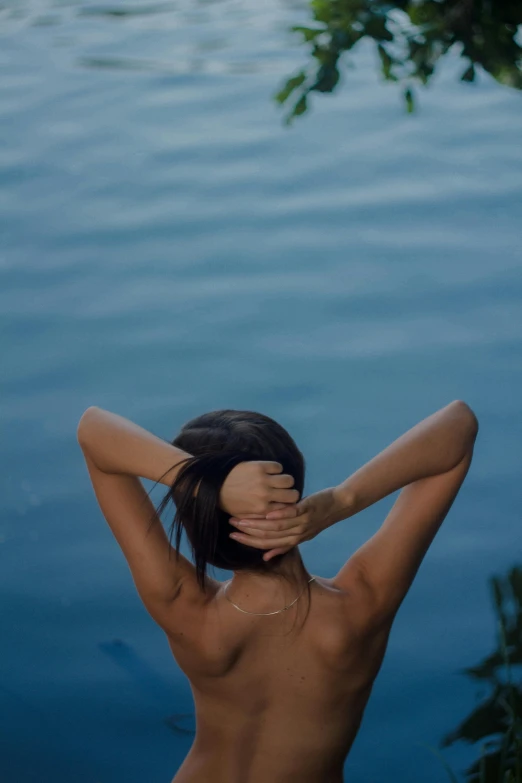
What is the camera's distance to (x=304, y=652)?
4.54 ft

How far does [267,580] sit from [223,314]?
3.44 m

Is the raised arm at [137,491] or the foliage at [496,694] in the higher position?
the raised arm at [137,491]

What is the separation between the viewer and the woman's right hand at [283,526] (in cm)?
124

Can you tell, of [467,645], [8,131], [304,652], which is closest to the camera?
[304,652]

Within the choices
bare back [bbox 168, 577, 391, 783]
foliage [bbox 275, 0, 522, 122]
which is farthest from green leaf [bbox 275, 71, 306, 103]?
bare back [bbox 168, 577, 391, 783]

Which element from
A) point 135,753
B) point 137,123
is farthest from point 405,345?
point 137,123

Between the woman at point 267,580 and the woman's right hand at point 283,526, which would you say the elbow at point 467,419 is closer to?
the woman at point 267,580

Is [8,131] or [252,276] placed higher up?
[8,131]

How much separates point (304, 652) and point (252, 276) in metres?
3.69

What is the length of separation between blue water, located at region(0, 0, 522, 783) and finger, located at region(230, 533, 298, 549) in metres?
1.84

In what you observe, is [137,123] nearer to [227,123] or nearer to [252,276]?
[227,123]

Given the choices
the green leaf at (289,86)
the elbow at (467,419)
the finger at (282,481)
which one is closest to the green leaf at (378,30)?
the green leaf at (289,86)

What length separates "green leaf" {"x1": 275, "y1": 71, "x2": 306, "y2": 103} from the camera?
216 centimetres

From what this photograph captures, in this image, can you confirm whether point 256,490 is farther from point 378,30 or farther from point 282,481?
point 378,30
